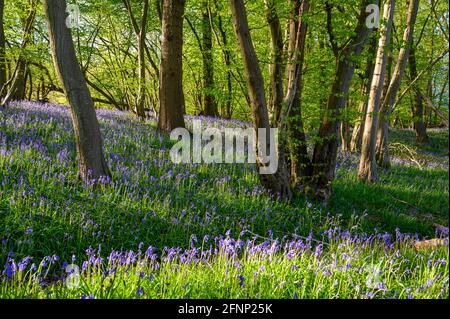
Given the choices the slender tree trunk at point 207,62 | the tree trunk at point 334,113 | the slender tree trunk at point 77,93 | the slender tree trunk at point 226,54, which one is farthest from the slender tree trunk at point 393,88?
the slender tree trunk at point 207,62

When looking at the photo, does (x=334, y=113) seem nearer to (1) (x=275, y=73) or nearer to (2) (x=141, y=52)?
(1) (x=275, y=73)

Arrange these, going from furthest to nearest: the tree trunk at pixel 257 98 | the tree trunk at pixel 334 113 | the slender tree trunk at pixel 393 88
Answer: the slender tree trunk at pixel 393 88 → the tree trunk at pixel 334 113 → the tree trunk at pixel 257 98

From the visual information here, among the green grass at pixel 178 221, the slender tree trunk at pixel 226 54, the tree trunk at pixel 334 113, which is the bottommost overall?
the green grass at pixel 178 221

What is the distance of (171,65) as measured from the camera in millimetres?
10672

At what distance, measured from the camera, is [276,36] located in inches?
290

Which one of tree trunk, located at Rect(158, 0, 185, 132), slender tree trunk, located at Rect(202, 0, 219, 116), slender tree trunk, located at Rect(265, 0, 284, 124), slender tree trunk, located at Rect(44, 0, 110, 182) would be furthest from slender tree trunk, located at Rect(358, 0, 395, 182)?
slender tree trunk, located at Rect(202, 0, 219, 116)

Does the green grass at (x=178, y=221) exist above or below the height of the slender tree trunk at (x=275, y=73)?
below

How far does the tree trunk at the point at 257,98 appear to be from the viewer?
611 centimetres

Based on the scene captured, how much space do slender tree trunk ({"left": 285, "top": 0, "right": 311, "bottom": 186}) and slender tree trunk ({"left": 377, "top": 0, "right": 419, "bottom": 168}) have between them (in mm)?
3364

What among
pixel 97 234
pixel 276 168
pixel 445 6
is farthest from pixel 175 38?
pixel 445 6

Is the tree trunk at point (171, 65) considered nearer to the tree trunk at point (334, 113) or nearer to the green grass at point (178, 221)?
the green grass at point (178, 221)

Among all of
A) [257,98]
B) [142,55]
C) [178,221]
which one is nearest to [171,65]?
[142,55]

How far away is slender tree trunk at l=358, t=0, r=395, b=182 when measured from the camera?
8.91 meters

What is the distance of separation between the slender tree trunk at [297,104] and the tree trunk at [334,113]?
0.26 metres
